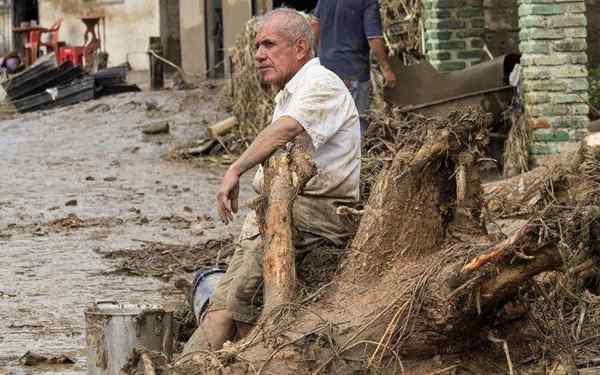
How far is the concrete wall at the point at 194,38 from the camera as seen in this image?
25750 millimetres

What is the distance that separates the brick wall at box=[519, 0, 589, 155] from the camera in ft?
40.8

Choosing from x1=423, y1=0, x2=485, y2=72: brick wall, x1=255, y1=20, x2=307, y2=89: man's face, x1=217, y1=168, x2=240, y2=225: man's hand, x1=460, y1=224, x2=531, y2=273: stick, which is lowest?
x1=460, y1=224, x2=531, y2=273: stick

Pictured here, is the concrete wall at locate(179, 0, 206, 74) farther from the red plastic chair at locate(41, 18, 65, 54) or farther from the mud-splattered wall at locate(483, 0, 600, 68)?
the mud-splattered wall at locate(483, 0, 600, 68)

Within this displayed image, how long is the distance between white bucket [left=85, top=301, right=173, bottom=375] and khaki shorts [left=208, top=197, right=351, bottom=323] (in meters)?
0.35

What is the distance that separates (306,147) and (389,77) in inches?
238

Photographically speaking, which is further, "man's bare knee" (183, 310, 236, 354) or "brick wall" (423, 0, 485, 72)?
"brick wall" (423, 0, 485, 72)

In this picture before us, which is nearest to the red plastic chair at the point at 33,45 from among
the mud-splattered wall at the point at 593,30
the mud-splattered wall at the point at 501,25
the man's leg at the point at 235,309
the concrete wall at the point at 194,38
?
the concrete wall at the point at 194,38

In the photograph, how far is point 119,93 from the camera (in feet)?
74.2

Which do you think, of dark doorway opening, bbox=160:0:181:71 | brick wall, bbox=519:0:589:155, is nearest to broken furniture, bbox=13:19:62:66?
dark doorway opening, bbox=160:0:181:71

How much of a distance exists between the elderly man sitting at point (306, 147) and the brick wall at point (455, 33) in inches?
322

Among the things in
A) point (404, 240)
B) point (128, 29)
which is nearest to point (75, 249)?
point (404, 240)

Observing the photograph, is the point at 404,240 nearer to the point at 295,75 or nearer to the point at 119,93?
the point at 295,75

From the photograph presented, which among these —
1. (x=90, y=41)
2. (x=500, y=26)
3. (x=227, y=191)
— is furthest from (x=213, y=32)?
(x=227, y=191)

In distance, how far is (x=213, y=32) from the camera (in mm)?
26109
